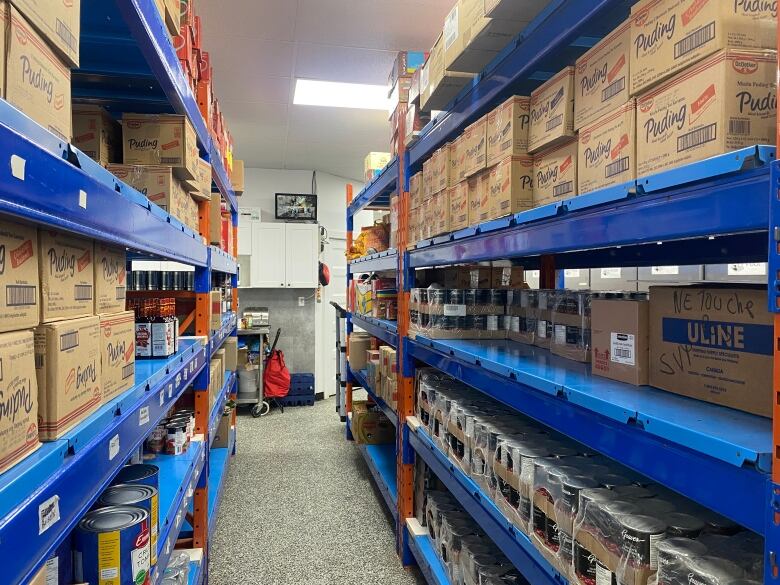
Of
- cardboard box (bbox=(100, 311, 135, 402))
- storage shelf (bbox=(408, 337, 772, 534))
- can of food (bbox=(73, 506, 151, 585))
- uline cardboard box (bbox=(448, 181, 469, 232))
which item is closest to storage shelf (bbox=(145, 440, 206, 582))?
can of food (bbox=(73, 506, 151, 585))

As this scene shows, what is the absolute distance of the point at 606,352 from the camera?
140 centimetres

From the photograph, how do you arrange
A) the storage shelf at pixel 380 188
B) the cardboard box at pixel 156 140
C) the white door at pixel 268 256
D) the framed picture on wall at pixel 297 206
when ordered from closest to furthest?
1. the cardboard box at pixel 156 140
2. the storage shelf at pixel 380 188
3. the white door at pixel 268 256
4. the framed picture on wall at pixel 297 206

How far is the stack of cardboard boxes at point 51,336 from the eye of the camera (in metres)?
0.78

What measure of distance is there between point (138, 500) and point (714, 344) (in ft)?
4.86

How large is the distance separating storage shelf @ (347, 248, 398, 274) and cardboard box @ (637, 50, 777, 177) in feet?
6.90

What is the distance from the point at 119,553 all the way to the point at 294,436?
13.4ft

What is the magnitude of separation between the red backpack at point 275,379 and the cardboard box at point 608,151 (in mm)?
5411

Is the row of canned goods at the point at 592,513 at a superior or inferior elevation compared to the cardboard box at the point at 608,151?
inferior

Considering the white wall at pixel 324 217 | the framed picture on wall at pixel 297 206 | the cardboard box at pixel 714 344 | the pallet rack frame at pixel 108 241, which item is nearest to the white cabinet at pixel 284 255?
the framed picture on wall at pixel 297 206

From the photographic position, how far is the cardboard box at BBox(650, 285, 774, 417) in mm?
983

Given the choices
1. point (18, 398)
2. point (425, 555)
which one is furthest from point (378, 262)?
point (18, 398)

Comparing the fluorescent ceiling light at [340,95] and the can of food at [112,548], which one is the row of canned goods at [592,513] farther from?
the fluorescent ceiling light at [340,95]

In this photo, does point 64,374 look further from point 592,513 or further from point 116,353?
point 592,513

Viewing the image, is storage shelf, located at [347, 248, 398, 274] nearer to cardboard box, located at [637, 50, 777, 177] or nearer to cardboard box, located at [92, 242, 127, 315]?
cardboard box, located at [92, 242, 127, 315]
